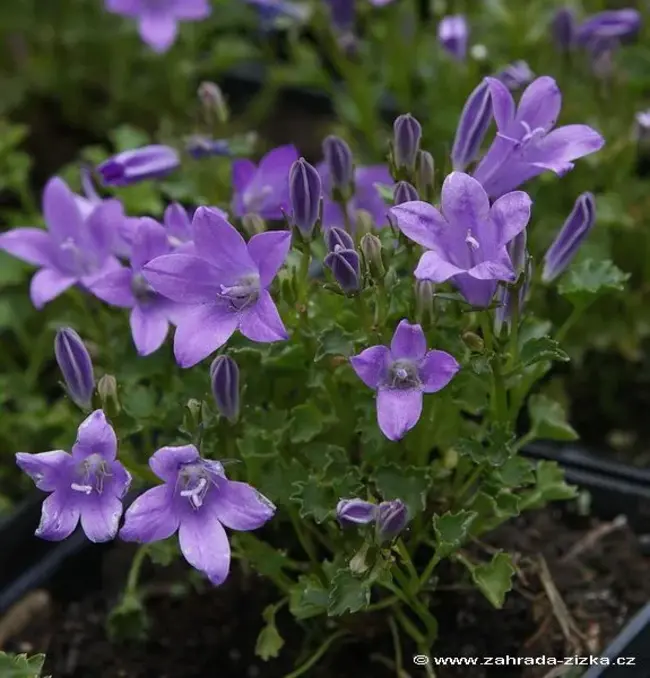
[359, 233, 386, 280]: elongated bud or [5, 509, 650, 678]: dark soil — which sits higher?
[359, 233, 386, 280]: elongated bud

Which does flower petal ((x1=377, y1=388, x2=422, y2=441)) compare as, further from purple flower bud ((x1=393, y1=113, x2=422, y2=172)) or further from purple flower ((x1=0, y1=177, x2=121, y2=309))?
purple flower ((x1=0, y1=177, x2=121, y2=309))

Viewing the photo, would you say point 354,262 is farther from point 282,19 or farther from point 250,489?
point 282,19

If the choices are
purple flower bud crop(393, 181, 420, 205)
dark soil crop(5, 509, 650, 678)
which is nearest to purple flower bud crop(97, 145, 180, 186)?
purple flower bud crop(393, 181, 420, 205)

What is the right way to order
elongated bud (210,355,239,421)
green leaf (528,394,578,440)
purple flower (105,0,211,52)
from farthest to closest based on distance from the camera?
purple flower (105,0,211,52)
green leaf (528,394,578,440)
elongated bud (210,355,239,421)

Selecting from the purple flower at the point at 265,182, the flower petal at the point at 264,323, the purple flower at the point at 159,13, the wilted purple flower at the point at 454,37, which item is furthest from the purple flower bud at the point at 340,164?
the purple flower at the point at 159,13

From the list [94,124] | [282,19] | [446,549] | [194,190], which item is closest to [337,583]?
[446,549]

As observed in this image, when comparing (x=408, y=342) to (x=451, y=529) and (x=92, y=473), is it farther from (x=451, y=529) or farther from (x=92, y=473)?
(x=92, y=473)

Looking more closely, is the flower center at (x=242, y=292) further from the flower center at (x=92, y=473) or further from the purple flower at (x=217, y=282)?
the flower center at (x=92, y=473)
